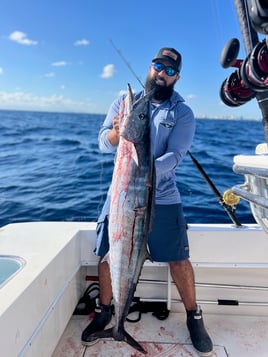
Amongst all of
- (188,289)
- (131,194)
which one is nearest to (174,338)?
(188,289)

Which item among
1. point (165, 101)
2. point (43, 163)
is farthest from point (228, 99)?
point (43, 163)

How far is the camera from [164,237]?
2.42 metres

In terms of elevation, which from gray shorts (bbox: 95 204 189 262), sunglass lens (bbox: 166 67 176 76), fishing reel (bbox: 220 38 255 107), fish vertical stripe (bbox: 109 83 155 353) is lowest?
gray shorts (bbox: 95 204 189 262)

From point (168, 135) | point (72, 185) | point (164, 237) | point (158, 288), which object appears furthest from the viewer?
point (72, 185)

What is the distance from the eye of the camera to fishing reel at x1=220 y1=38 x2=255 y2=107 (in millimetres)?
1787

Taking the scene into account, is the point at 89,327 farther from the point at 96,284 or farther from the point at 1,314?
the point at 1,314

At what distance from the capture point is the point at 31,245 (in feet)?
7.57

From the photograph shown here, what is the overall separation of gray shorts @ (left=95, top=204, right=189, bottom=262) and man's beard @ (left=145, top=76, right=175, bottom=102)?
0.82 meters

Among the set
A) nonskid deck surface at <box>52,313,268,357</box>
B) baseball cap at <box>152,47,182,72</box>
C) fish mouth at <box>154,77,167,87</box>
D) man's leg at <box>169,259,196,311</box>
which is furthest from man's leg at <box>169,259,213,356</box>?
baseball cap at <box>152,47,182,72</box>

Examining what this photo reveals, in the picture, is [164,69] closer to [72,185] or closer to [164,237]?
[164,237]

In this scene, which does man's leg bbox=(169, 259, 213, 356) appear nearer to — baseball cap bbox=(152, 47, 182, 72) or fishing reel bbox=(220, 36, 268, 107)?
fishing reel bbox=(220, 36, 268, 107)

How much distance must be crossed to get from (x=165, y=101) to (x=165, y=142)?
0.35 m

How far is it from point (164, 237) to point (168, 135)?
0.76 metres

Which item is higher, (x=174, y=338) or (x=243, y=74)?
(x=243, y=74)
